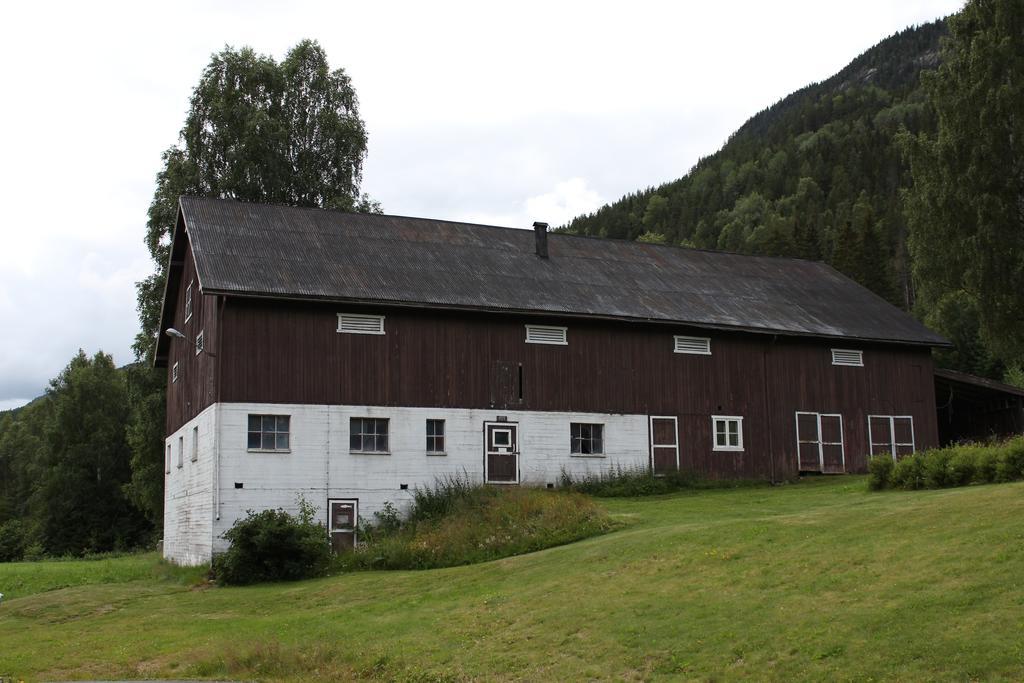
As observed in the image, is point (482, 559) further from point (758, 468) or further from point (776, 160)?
point (776, 160)

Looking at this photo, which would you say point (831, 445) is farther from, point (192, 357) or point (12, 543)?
point (12, 543)

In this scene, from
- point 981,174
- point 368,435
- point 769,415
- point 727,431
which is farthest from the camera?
point 981,174

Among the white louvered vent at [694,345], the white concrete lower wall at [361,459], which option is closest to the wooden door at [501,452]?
the white concrete lower wall at [361,459]

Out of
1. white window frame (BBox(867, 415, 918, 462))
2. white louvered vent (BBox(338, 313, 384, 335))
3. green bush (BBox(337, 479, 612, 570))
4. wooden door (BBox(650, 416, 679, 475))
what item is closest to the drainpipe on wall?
wooden door (BBox(650, 416, 679, 475))

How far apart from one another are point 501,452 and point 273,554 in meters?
8.35

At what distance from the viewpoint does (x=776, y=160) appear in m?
162

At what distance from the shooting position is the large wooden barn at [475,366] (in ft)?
97.9

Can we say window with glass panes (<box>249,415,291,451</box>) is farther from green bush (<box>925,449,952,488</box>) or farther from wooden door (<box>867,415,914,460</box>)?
wooden door (<box>867,415,914,460</box>)

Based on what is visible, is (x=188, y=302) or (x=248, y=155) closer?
(x=188, y=302)

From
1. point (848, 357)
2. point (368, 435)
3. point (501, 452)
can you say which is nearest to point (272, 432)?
point (368, 435)

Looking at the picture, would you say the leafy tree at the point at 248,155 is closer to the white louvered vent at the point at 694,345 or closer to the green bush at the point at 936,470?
the white louvered vent at the point at 694,345

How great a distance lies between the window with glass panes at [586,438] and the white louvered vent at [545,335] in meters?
2.61

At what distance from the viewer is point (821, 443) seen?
123 ft

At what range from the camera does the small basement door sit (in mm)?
37031
